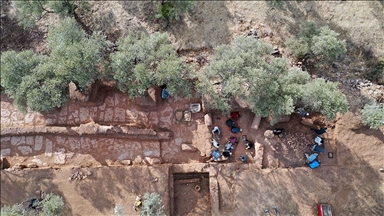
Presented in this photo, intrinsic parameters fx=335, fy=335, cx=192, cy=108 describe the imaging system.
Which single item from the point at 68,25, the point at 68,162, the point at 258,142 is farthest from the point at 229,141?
the point at 68,25

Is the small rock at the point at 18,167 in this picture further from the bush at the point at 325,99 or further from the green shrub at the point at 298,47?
the green shrub at the point at 298,47

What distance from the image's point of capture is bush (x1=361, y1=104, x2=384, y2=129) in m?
15.5

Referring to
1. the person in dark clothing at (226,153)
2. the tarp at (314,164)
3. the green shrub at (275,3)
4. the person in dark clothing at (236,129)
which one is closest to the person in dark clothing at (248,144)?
the person in dark clothing at (236,129)

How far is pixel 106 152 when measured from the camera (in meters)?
18.1

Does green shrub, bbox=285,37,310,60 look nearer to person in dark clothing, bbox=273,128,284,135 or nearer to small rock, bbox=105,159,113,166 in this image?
person in dark clothing, bbox=273,128,284,135

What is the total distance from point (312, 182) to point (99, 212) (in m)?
10.7

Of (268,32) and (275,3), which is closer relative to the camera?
(275,3)

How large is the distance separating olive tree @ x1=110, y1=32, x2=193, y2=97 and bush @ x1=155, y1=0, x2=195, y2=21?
107 inches

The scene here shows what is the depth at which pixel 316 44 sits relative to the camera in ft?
55.4

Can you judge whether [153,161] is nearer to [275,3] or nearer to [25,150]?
[25,150]

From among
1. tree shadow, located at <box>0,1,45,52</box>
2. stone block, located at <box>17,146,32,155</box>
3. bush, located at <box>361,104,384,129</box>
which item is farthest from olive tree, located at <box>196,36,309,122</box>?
tree shadow, located at <box>0,1,45,52</box>

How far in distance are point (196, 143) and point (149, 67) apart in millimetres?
4838

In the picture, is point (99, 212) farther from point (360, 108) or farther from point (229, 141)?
point (360, 108)

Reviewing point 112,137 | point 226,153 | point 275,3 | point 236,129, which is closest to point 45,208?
point 112,137
